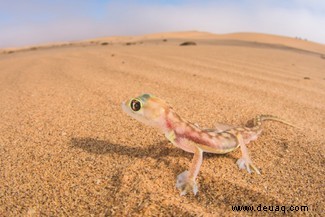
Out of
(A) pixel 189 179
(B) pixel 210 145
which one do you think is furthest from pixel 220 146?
(A) pixel 189 179

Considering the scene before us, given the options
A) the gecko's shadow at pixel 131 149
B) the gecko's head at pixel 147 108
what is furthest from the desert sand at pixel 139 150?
the gecko's head at pixel 147 108

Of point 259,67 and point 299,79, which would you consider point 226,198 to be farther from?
point 259,67

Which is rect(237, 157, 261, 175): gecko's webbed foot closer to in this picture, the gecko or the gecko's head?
the gecko

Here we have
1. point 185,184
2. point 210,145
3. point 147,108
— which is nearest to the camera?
point 185,184

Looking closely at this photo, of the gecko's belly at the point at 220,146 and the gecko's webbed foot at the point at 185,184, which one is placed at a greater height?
the gecko's belly at the point at 220,146

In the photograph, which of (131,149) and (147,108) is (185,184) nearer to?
(147,108)

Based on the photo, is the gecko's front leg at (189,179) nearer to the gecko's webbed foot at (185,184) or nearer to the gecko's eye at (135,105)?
the gecko's webbed foot at (185,184)

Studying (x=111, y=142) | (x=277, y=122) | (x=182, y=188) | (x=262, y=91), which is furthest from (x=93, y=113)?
(x=262, y=91)
